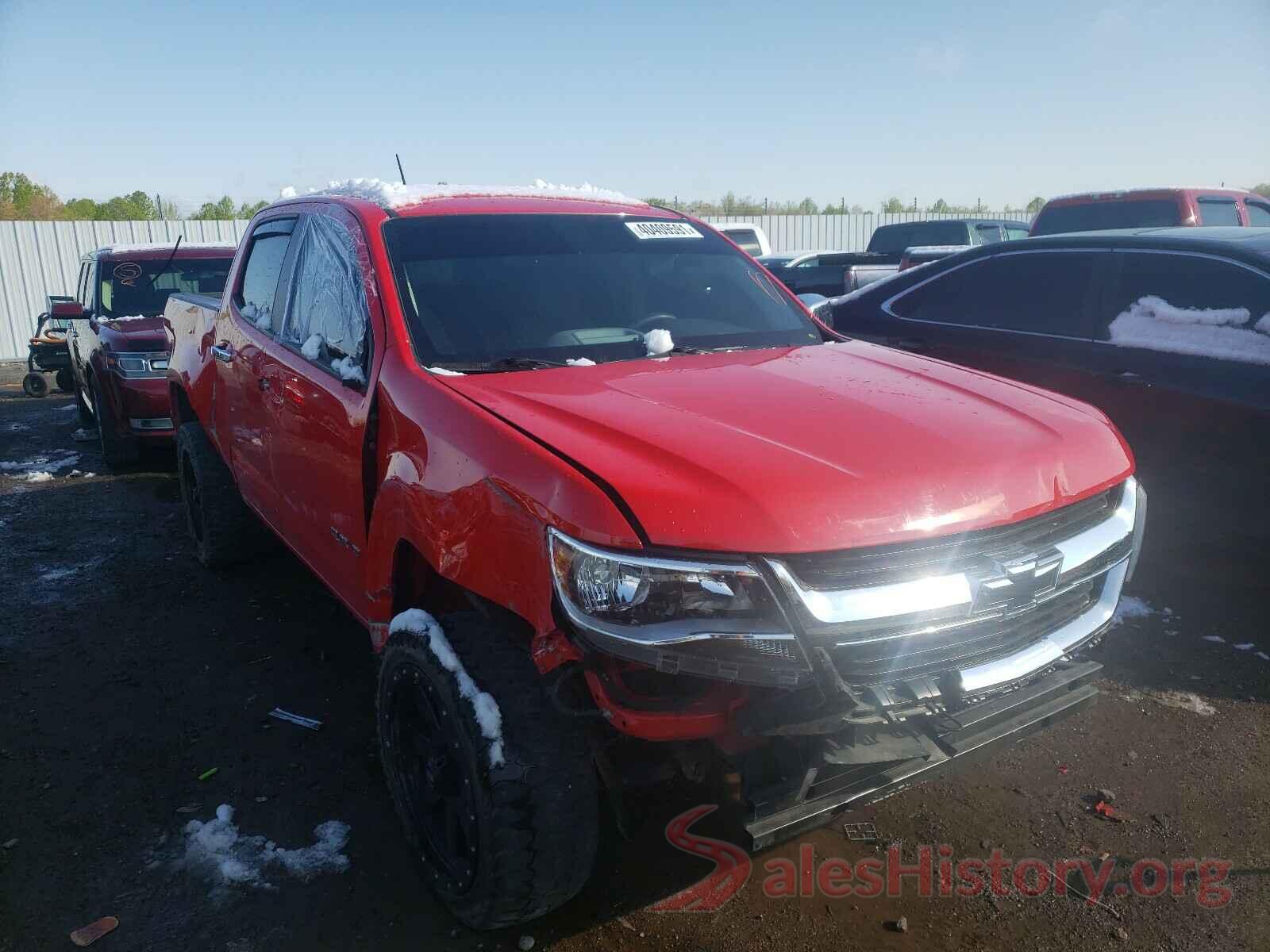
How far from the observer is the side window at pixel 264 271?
3.94m

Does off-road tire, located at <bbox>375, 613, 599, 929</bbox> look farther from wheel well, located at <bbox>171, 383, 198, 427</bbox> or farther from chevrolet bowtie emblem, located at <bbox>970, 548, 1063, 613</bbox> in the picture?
wheel well, located at <bbox>171, 383, 198, 427</bbox>

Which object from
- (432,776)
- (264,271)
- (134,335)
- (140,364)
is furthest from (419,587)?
(134,335)

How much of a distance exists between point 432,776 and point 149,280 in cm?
738

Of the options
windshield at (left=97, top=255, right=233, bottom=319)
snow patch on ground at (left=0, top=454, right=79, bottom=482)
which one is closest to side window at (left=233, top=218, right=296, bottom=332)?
windshield at (left=97, top=255, right=233, bottom=319)

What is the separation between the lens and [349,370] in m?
2.93

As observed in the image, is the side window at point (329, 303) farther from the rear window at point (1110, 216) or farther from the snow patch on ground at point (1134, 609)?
the rear window at point (1110, 216)

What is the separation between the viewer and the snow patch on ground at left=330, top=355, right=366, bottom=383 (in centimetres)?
288

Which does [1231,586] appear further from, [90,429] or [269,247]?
[90,429]

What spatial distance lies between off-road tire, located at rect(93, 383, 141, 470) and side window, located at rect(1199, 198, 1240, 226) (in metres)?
9.91

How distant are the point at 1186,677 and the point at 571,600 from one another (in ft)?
9.84

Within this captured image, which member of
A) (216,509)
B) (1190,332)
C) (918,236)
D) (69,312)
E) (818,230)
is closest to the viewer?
(1190,332)

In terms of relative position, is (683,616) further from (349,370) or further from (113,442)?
(113,442)

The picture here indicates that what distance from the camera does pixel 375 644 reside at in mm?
2883

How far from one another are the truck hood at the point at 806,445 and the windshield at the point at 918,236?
1158 centimetres
